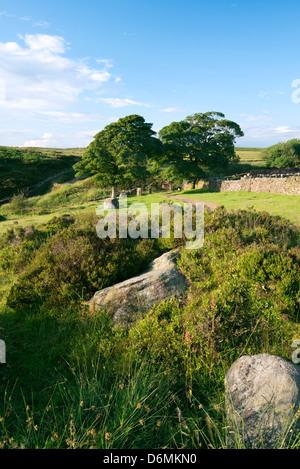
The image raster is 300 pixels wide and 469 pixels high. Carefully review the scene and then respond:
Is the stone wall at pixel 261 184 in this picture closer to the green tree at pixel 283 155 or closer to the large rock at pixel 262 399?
the large rock at pixel 262 399

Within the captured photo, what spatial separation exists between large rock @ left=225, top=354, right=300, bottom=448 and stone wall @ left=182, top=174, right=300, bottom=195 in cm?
1962

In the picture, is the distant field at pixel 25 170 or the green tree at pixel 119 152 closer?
the green tree at pixel 119 152

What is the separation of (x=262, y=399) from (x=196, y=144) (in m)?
35.5

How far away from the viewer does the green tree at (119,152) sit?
2450 cm

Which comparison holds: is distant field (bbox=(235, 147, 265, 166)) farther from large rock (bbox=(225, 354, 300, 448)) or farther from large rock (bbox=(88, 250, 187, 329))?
large rock (bbox=(225, 354, 300, 448))

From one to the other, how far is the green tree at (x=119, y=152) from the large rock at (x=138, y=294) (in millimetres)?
19252

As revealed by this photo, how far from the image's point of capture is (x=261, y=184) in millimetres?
24641

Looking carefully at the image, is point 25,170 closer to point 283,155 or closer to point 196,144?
point 196,144

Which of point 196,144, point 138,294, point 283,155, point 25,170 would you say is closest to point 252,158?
point 283,155

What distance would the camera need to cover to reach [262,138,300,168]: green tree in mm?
59750

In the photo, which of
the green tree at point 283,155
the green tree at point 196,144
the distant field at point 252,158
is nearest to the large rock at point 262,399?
the green tree at point 196,144

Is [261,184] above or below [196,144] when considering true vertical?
below

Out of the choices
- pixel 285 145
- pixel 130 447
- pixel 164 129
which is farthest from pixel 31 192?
pixel 285 145
